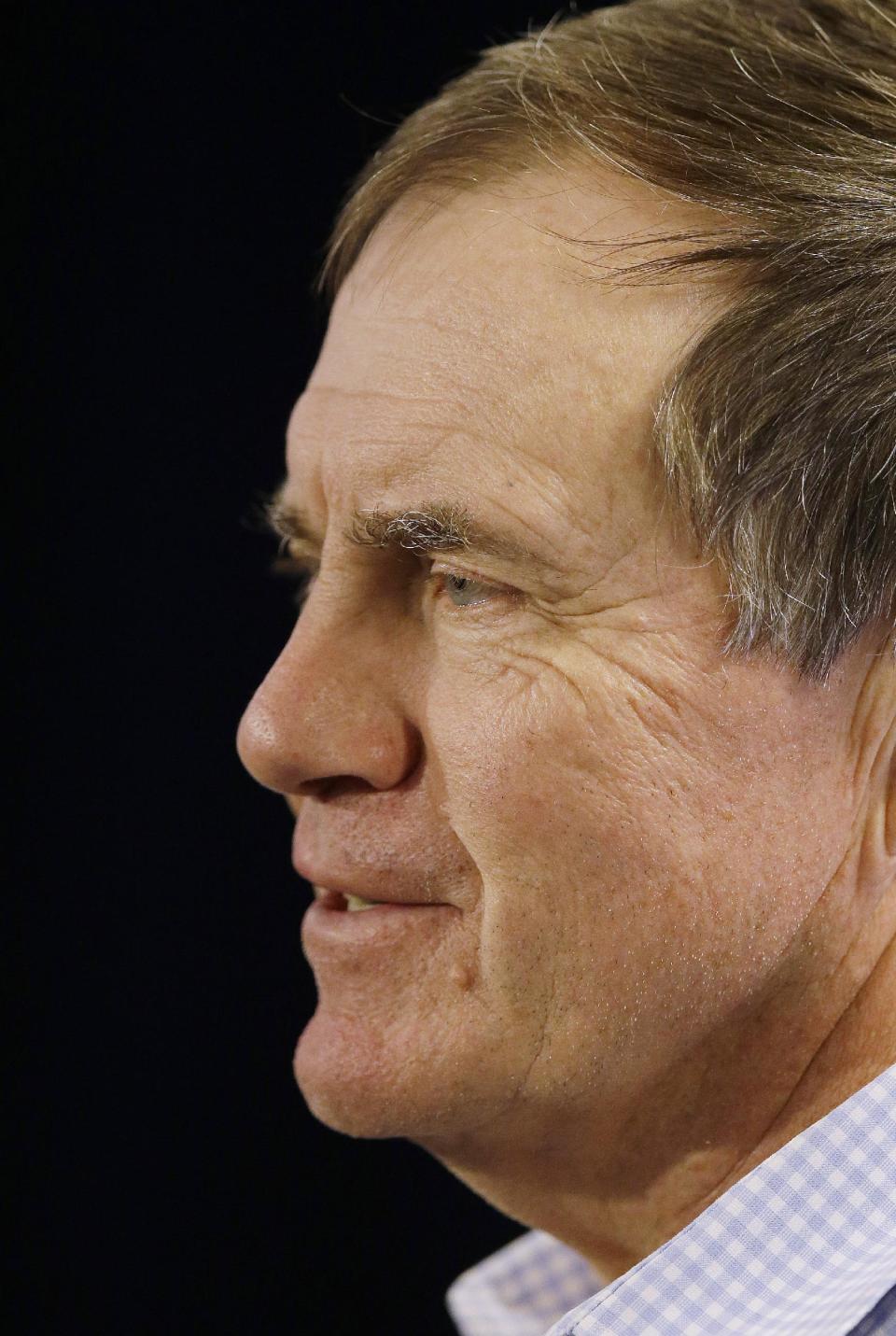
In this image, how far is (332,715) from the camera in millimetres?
1291

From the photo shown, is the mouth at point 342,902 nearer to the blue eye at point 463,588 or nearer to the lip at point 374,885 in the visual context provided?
the lip at point 374,885

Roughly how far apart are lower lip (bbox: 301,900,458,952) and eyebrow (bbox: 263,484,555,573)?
29 cm

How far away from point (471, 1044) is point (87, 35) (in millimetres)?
1807

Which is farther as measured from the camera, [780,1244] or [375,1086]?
[375,1086]

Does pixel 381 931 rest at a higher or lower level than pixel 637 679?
lower

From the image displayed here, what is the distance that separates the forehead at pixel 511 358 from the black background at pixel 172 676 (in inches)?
48.6

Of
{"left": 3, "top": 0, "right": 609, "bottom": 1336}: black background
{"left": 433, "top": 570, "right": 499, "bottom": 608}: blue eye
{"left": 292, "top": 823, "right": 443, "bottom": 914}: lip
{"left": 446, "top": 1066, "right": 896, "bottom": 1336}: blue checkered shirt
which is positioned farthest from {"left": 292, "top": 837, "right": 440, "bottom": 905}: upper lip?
{"left": 3, "top": 0, "right": 609, "bottom": 1336}: black background

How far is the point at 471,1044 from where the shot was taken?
1.25 m

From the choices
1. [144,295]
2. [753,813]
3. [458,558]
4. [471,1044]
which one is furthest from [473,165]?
[144,295]

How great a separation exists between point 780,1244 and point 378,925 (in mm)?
409

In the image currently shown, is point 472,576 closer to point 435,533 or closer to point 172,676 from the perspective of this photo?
point 435,533

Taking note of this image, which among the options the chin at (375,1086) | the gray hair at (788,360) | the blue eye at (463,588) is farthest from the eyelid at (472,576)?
the chin at (375,1086)

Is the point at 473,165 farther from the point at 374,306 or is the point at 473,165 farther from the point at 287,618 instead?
the point at 287,618

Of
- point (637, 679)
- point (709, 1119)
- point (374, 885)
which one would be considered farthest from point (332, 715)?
point (709, 1119)
